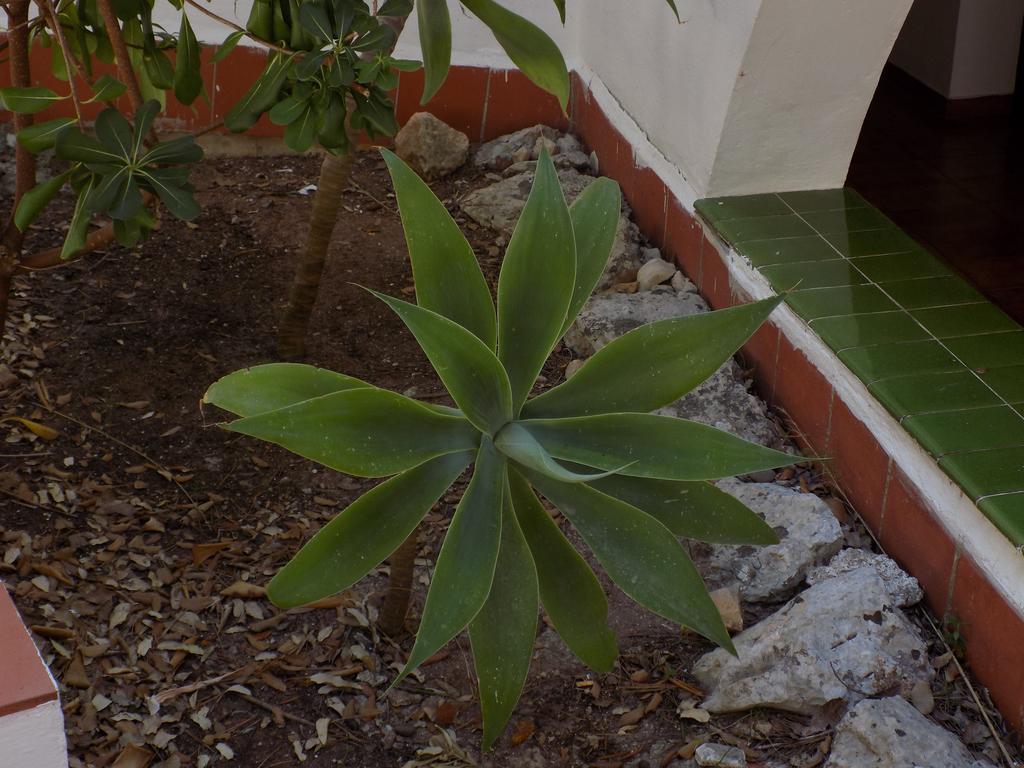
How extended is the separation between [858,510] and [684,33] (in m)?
1.62

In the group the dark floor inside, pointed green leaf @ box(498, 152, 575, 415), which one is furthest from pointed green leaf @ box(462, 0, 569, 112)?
the dark floor inside

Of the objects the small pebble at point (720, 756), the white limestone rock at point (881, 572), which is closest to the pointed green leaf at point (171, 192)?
the small pebble at point (720, 756)

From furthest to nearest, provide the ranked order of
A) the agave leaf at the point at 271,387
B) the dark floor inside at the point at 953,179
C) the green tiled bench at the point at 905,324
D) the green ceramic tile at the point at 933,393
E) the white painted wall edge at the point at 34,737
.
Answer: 1. the dark floor inside at the point at 953,179
2. the green ceramic tile at the point at 933,393
3. the green tiled bench at the point at 905,324
4. the agave leaf at the point at 271,387
5. the white painted wall edge at the point at 34,737

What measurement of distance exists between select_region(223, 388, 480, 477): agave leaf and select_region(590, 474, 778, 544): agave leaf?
266mm

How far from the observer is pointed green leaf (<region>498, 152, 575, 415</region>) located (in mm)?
1793

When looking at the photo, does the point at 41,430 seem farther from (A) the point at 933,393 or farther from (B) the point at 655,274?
(A) the point at 933,393

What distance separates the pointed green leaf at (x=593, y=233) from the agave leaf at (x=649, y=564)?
0.35 meters

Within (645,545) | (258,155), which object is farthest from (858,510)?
(258,155)

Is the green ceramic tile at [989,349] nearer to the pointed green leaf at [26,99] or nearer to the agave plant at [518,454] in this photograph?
the agave plant at [518,454]

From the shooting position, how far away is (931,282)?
9.43 ft

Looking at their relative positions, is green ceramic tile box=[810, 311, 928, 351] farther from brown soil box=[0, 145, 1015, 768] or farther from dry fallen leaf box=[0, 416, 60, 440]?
dry fallen leaf box=[0, 416, 60, 440]

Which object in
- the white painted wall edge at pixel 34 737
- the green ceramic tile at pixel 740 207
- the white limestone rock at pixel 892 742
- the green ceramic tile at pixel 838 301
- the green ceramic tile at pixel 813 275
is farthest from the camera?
the green ceramic tile at pixel 740 207

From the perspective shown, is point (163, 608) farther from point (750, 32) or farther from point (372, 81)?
point (750, 32)

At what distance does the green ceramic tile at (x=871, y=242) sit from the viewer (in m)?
3.03
